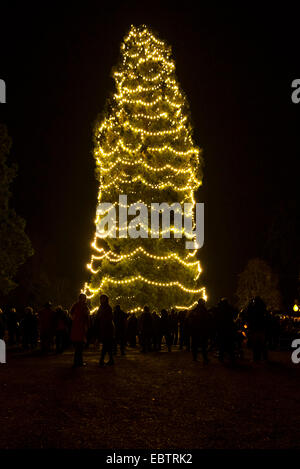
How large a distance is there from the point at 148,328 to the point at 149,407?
38.2 ft

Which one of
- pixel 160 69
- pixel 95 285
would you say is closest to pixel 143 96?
pixel 160 69

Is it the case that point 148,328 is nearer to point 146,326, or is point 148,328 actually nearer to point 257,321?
point 146,326

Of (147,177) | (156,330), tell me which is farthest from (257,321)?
(147,177)

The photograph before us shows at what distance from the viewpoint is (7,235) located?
109 ft

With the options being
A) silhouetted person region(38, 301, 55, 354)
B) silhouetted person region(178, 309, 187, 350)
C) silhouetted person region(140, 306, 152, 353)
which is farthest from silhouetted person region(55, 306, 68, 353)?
silhouetted person region(178, 309, 187, 350)

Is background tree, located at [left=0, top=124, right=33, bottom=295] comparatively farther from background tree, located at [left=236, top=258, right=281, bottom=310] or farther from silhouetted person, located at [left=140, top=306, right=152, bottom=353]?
background tree, located at [left=236, top=258, right=281, bottom=310]

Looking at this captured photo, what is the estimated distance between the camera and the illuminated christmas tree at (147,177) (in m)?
28.7

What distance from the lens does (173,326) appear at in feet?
83.4

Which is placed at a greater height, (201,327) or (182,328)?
(201,327)

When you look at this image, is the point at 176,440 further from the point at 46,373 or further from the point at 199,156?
the point at 199,156

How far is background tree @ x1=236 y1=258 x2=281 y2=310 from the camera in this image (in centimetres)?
6050

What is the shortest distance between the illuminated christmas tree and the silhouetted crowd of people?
11.3 ft

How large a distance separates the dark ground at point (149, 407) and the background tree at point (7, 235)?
18640 mm

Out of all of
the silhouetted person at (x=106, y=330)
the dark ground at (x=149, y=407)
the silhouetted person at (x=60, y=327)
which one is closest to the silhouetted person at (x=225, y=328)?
the dark ground at (x=149, y=407)
